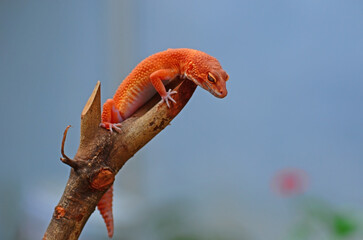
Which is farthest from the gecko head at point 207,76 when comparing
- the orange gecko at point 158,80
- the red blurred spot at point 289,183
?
the red blurred spot at point 289,183

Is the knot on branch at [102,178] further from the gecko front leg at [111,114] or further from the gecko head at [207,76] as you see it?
the gecko head at [207,76]

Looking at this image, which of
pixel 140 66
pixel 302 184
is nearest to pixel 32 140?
pixel 302 184

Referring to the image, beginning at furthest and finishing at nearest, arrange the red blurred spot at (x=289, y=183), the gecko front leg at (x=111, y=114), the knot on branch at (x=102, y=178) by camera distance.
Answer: the red blurred spot at (x=289, y=183), the gecko front leg at (x=111, y=114), the knot on branch at (x=102, y=178)

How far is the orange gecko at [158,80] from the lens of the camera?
2.53ft

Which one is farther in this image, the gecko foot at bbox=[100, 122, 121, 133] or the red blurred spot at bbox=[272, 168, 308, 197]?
the red blurred spot at bbox=[272, 168, 308, 197]

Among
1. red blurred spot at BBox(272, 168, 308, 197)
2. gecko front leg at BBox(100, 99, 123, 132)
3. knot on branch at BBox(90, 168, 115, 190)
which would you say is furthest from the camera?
red blurred spot at BBox(272, 168, 308, 197)

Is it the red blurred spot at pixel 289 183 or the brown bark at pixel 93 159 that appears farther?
the red blurred spot at pixel 289 183

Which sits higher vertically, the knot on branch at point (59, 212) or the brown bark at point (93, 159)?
the brown bark at point (93, 159)

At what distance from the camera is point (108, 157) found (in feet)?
2.30

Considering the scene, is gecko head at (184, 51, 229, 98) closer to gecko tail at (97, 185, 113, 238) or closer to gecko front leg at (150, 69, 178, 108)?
gecko front leg at (150, 69, 178, 108)

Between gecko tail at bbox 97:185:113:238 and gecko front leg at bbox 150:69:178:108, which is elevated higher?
gecko front leg at bbox 150:69:178:108

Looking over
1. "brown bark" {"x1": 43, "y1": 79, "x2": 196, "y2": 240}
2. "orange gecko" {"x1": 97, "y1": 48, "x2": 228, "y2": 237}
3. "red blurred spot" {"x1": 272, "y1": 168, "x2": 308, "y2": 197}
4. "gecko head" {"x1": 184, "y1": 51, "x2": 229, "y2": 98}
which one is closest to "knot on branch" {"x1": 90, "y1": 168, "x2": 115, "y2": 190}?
"brown bark" {"x1": 43, "y1": 79, "x2": 196, "y2": 240}

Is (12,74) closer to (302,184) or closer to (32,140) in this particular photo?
(32,140)

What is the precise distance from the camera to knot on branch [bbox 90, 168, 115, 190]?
26.9 inches
